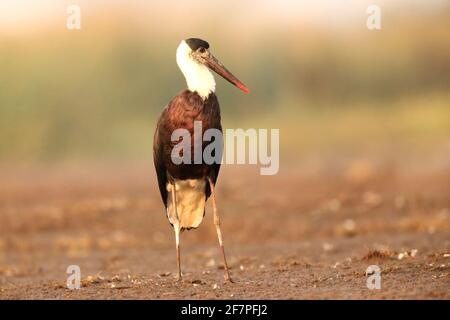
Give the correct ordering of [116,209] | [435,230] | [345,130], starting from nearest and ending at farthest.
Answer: [435,230] < [116,209] < [345,130]

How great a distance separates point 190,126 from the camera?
10734mm

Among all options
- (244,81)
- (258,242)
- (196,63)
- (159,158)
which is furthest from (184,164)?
(244,81)

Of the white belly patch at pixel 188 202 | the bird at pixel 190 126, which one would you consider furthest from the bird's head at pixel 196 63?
the white belly patch at pixel 188 202

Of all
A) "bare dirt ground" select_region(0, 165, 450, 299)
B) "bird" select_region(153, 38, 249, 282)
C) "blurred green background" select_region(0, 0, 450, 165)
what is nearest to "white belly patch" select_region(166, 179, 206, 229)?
"bird" select_region(153, 38, 249, 282)

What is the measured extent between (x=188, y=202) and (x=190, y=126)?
1523mm

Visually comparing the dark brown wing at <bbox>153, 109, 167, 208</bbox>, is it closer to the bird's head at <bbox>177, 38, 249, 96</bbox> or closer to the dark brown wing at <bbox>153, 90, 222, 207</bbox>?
the dark brown wing at <bbox>153, 90, 222, 207</bbox>

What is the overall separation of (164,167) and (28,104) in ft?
273

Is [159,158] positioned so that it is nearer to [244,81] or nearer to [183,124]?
[183,124]

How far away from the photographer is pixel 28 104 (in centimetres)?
9188

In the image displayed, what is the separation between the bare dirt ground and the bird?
1.03 meters

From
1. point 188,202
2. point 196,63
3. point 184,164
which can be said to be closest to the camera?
point 184,164
